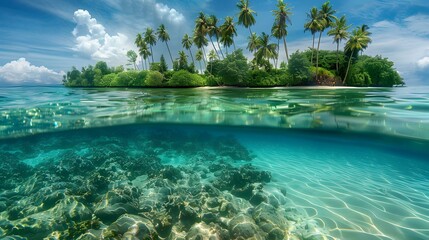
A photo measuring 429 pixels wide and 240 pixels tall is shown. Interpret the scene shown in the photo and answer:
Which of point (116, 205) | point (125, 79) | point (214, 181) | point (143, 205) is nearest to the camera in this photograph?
point (116, 205)

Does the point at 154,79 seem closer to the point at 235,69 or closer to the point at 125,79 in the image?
the point at 125,79

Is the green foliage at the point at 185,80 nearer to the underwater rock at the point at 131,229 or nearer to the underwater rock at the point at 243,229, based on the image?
the underwater rock at the point at 131,229

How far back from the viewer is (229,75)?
1913 inches

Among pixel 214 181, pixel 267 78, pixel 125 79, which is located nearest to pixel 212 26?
pixel 267 78

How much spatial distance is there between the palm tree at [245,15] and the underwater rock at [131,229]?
57.4m

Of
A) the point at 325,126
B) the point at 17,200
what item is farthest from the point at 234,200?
the point at 325,126

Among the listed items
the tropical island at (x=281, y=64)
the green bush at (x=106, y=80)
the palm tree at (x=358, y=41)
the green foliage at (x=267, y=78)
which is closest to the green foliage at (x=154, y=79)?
the tropical island at (x=281, y=64)

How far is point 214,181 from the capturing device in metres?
8.30

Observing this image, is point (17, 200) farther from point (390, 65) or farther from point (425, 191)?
point (390, 65)

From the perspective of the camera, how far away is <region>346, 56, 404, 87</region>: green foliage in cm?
4931

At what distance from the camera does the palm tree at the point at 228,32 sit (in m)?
55.9

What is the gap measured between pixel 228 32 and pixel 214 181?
54403 mm

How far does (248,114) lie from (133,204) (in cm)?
1135

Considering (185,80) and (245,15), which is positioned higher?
(245,15)
